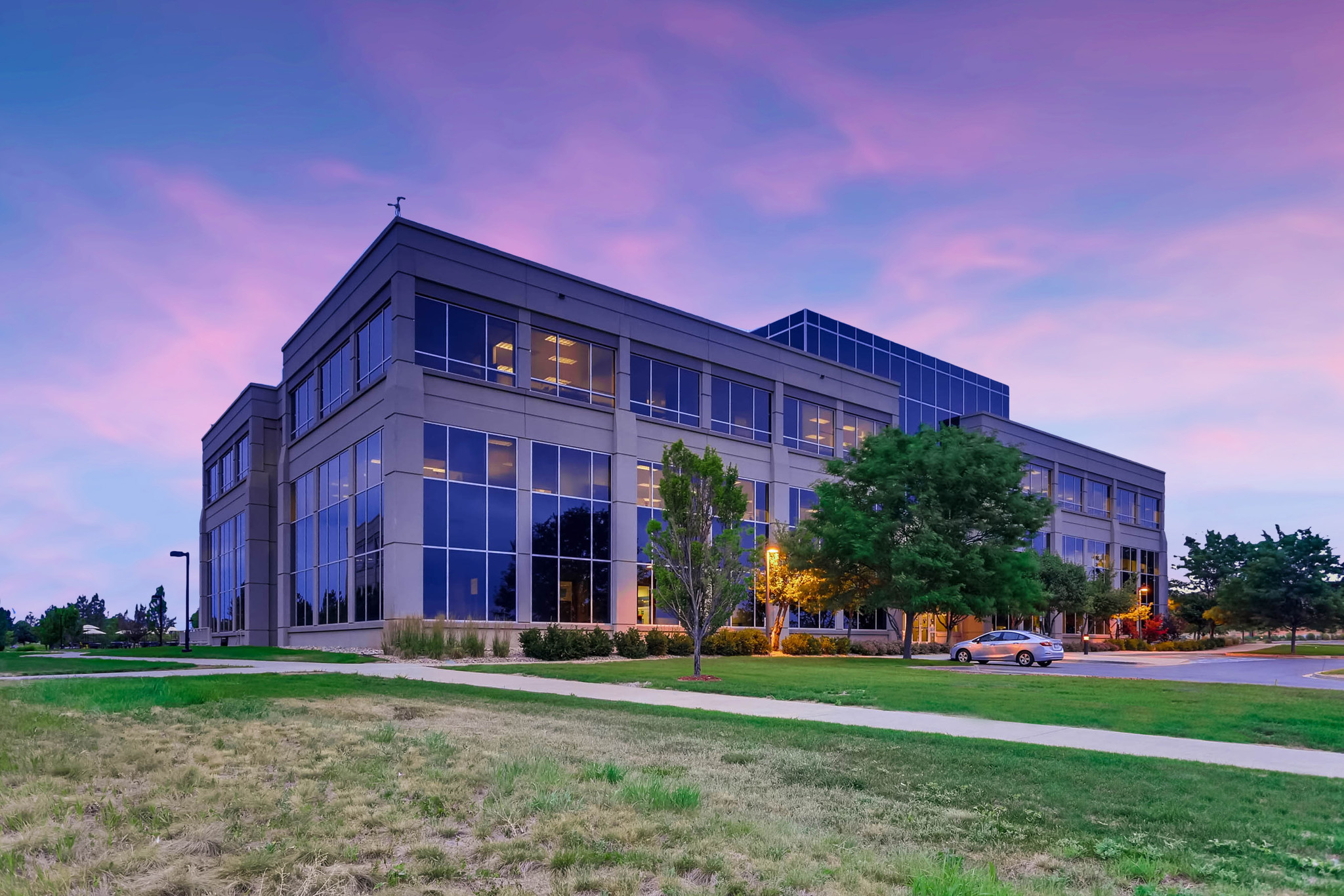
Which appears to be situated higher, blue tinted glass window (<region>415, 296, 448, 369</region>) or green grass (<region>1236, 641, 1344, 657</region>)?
blue tinted glass window (<region>415, 296, 448, 369</region>)

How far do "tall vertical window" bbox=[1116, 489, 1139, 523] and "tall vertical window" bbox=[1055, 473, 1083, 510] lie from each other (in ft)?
20.0

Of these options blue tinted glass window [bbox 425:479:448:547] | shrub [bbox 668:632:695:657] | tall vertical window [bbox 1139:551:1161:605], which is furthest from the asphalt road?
tall vertical window [bbox 1139:551:1161:605]

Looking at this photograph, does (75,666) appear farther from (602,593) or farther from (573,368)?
(573,368)

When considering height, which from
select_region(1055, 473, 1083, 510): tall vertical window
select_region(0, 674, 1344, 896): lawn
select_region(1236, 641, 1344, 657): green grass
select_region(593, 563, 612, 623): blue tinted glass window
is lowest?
select_region(1236, 641, 1344, 657): green grass

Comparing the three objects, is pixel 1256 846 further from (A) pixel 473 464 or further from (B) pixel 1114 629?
(B) pixel 1114 629

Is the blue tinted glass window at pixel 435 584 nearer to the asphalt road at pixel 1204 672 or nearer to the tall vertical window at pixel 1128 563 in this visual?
the asphalt road at pixel 1204 672

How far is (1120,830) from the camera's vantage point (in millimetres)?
6004

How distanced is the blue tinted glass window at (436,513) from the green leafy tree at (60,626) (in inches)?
Result: 2062

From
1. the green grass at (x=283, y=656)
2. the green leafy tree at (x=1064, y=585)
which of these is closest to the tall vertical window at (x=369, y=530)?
the green grass at (x=283, y=656)

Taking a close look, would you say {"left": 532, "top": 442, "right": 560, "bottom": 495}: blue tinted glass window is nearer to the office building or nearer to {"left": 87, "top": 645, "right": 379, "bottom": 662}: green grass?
the office building

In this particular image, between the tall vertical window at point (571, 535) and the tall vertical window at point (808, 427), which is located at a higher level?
the tall vertical window at point (808, 427)

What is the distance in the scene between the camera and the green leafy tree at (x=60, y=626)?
67125 mm

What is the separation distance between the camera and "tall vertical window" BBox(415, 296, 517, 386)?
1322 inches

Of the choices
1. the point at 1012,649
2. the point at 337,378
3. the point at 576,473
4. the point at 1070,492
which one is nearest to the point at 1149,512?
the point at 1070,492
